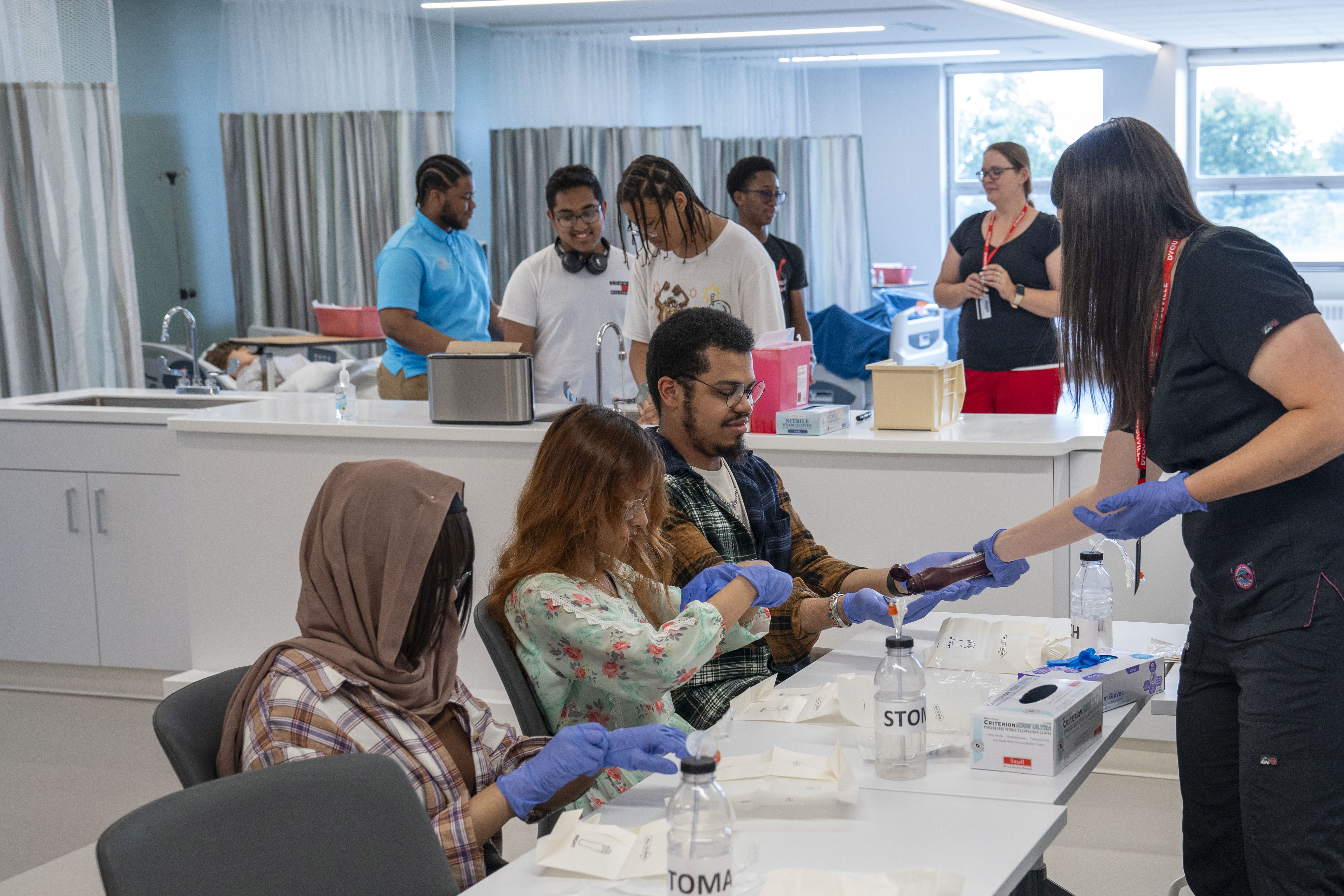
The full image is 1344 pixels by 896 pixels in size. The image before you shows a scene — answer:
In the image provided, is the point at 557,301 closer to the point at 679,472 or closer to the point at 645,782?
the point at 679,472

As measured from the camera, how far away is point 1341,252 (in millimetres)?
9125

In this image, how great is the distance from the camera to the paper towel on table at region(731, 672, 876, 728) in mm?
1773

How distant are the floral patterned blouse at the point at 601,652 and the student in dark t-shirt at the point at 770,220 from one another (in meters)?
2.59

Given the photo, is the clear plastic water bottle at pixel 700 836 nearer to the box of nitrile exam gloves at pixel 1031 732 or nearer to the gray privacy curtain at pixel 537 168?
the box of nitrile exam gloves at pixel 1031 732

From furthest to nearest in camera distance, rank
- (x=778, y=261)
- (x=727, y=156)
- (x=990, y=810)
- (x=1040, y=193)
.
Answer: (x=1040, y=193) → (x=727, y=156) → (x=778, y=261) → (x=990, y=810)

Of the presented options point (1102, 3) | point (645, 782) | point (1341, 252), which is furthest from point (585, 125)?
point (645, 782)

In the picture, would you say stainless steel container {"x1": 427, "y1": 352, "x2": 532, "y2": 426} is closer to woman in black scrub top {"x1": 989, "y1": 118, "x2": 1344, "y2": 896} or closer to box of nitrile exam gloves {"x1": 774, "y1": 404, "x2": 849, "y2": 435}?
box of nitrile exam gloves {"x1": 774, "y1": 404, "x2": 849, "y2": 435}

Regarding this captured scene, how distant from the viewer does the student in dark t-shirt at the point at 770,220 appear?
442cm

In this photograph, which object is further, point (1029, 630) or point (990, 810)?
point (1029, 630)

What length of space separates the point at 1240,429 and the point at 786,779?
0.73 meters

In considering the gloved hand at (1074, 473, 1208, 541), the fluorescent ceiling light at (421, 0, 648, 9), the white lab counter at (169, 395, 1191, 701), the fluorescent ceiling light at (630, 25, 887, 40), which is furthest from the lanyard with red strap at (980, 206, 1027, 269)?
the fluorescent ceiling light at (630, 25, 887, 40)

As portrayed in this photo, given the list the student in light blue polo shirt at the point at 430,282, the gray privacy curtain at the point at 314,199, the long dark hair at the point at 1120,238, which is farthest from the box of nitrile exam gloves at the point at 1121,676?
the gray privacy curtain at the point at 314,199

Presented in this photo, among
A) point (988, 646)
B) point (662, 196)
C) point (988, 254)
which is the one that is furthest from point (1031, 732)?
point (988, 254)

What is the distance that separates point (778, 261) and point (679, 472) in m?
2.55
